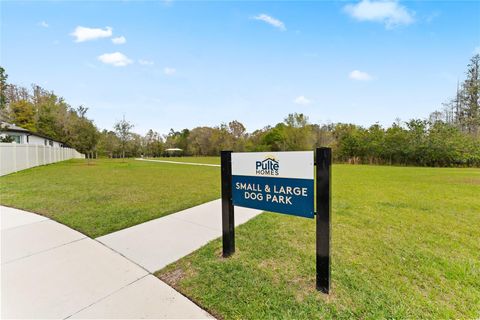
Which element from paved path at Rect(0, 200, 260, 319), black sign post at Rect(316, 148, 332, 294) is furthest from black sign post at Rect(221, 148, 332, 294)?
paved path at Rect(0, 200, 260, 319)

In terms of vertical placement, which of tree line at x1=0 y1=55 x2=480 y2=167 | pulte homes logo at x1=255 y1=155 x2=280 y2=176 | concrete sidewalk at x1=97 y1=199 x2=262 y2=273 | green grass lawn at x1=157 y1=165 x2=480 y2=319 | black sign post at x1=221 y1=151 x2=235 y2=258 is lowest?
green grass lawn at x1=157 y1=165 x2=480 y2=319

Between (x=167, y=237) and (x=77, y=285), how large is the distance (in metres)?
1.52

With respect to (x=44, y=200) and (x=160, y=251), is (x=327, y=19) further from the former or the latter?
(x=44, y=200)

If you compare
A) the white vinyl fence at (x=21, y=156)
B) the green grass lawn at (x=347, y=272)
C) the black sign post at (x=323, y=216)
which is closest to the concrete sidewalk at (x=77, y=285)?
the green grass lawn at (x=347, y=272)

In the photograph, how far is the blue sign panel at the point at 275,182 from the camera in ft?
7.97

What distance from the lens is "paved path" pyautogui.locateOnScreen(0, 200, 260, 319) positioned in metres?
2.10

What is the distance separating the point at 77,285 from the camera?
245 centimetres

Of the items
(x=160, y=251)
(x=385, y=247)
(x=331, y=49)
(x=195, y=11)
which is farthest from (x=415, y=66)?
(x=160, y=251)

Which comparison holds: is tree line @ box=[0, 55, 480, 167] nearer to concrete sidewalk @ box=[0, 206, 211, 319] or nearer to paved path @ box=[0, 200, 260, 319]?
paved path @ box=[0, 200, 260, 319]

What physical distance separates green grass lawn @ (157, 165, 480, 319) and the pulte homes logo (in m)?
1.27

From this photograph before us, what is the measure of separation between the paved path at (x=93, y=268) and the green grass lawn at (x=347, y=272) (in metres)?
0.31

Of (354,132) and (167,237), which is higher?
(354,132)

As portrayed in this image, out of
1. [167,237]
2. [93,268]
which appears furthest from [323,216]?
[93,268]

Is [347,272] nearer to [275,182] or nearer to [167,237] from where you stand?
[275,182]
